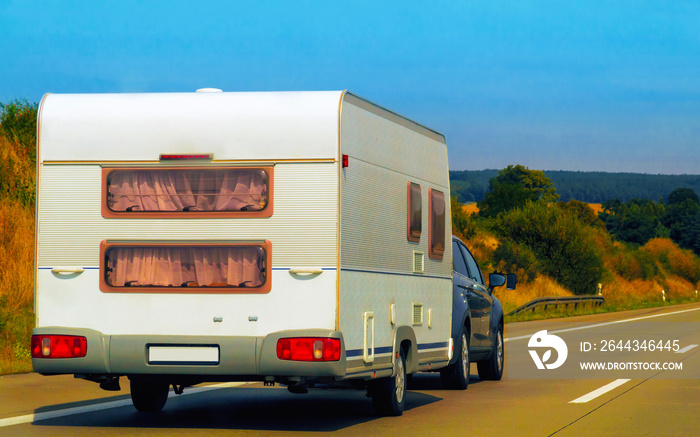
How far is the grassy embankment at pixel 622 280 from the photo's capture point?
43.7 meters

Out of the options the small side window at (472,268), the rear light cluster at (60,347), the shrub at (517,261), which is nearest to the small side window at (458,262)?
the small side window at (472,268)

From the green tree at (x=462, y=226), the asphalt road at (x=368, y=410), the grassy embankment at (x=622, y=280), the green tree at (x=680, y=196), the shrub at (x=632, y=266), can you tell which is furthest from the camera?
the green tree at (x=680, y=196)

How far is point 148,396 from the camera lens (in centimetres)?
1135

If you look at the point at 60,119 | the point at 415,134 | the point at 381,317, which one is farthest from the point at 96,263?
the point at 415,134

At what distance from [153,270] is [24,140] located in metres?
19.5

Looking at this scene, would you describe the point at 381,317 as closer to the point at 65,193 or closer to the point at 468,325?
the point at 65,193

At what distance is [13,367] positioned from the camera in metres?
15.4

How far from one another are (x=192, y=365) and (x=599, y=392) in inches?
240

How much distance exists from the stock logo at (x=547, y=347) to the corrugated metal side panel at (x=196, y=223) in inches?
355

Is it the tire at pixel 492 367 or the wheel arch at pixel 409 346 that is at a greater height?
the wheel arch at pixel 409 346

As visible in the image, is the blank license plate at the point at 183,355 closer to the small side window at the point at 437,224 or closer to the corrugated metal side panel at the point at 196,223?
the corrugated metal side panel at the point at 196,223

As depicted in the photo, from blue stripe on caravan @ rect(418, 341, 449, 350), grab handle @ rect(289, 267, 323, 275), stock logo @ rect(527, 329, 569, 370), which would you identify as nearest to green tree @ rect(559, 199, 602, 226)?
stock logo @ rect(527, 329, 569, 370)

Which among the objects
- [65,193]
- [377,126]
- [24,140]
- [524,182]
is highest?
[524,182]

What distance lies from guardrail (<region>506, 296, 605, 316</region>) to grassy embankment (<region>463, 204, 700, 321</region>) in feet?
0.71
